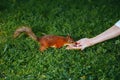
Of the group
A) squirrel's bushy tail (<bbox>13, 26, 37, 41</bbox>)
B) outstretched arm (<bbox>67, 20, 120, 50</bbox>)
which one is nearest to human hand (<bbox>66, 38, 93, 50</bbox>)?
outstretched arm (<bbox>67, 20, 120, 50</bbox>)

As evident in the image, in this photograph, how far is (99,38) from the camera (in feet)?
21.7

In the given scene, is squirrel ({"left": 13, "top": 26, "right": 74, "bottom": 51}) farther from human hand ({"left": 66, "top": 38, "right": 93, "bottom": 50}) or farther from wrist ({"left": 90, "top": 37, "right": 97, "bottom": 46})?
wrist ({"left": 90, "top": 37, "right": 97, "bottom": 46})

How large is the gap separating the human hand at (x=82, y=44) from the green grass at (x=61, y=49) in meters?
0.08

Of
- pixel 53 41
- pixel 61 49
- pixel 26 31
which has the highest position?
pixel 26 31

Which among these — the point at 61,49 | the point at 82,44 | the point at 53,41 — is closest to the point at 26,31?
the point at 53,41

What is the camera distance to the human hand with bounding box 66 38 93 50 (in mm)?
6465

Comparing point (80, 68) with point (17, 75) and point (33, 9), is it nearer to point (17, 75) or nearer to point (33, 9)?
point (17, 75)

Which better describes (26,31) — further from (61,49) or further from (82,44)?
(82,44)

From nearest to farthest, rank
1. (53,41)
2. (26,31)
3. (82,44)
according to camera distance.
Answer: (53,41), (82,44), (26,31)

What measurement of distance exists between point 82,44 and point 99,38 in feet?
1.05

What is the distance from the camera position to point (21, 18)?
775cm

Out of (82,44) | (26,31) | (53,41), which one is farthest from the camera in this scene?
(26,31)

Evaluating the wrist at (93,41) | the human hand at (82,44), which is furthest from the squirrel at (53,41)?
the wrist at (93,41)

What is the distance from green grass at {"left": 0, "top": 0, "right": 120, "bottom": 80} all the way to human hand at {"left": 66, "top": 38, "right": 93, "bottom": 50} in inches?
3.0
